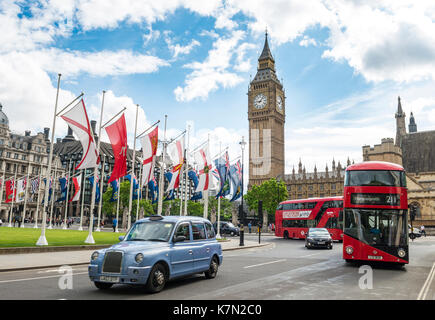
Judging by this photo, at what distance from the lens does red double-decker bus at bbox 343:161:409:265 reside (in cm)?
1406

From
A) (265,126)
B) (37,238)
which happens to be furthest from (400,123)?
(37,238)

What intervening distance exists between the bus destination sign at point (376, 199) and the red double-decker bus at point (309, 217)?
18099mm

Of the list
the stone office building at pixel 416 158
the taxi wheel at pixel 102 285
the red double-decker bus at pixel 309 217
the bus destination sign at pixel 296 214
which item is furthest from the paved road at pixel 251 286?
the stone office building at pixel 416 158

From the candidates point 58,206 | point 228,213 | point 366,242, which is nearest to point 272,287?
point 366,242

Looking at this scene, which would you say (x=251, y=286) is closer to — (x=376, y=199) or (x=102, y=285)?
(x=102, y=285)

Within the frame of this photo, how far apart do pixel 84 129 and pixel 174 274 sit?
1373cm

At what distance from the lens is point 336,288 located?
9.78m

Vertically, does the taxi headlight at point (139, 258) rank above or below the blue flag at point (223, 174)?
below

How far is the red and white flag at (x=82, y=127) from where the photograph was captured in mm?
20125

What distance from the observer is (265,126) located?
11806cm

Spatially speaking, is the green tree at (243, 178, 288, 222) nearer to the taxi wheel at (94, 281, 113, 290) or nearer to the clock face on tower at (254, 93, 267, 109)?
the clock face on tower at (254, 93, 267, 109)

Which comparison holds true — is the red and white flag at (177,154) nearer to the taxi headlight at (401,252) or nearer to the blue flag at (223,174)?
the blue flag at (223,174)

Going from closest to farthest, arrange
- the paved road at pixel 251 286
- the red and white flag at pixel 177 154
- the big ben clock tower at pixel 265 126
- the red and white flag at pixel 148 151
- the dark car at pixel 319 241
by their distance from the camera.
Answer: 1. the paved road at pixel 251 286
2. the dark car at pixel 319 241
3. the red and white flag at pixel 148 151
4. the red and white flag at pixel 177 154
5. the big ben clock tower at pixel 265 126

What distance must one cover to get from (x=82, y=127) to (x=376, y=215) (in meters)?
15.7
